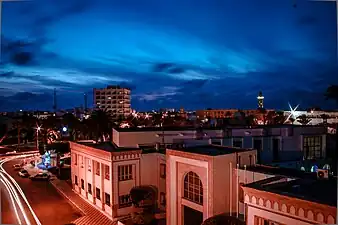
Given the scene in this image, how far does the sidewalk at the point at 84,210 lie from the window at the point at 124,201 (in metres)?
0.36

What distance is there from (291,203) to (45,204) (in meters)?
5.90

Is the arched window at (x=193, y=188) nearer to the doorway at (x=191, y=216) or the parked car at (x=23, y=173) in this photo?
the doorway at (x=191, y=216)

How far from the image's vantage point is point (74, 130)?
1645cm

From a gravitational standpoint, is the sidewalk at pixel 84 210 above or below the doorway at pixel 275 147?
below

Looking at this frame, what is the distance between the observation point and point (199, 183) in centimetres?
462

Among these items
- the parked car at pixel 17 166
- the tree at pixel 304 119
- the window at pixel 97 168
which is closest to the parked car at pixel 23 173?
the parked car at pixel 17 166

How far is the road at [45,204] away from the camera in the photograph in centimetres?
594

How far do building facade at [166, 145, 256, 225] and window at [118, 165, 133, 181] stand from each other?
57.2 inches

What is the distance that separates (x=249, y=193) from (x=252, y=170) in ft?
3.79

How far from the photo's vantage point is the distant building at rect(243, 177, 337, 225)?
258 cm

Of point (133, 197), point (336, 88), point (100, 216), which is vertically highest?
point (336, 88)

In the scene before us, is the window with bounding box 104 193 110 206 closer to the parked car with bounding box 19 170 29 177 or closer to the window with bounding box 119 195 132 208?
the window with bounding box 119 195 132 208

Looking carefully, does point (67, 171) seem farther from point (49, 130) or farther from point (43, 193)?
point (49, 130)

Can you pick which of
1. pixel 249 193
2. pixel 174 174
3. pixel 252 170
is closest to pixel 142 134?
pixel 174 174
